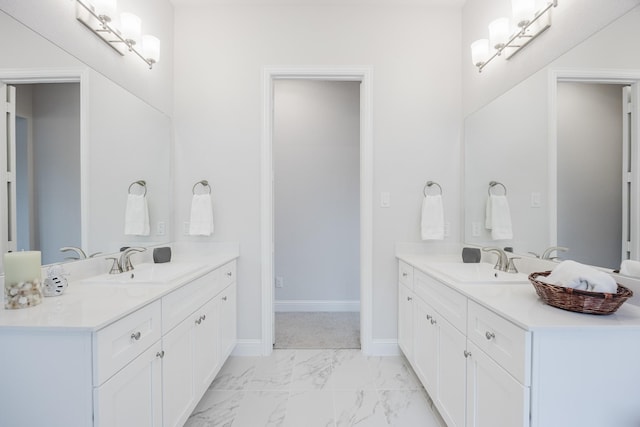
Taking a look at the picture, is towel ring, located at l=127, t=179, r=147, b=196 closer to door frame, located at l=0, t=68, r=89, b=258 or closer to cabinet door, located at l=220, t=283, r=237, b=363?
door frame, located at l=0, t=68, r=89, b=258

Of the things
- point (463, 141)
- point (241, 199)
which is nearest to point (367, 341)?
point (241, 199)

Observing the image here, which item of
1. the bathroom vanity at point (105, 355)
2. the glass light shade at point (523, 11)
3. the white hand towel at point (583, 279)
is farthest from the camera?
the glass light shade at point (523, 11)

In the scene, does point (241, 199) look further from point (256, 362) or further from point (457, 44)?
point (457, 44)

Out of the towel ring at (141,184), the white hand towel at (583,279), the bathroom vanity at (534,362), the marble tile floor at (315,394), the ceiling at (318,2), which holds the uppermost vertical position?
the ceiling at (318,2)

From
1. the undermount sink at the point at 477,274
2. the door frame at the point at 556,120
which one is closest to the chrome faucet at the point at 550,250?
the door frame at the point at 556,120

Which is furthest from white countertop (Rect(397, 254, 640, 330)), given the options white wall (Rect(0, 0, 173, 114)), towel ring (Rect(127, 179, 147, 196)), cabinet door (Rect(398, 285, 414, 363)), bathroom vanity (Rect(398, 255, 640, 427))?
white wall (Rect(0, 0, 173, 114))

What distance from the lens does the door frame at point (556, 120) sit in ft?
3.44

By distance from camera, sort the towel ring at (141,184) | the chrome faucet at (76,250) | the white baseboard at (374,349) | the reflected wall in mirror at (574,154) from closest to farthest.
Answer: the reflected wall in mirror at (574,154) → the chrome faucet at (76,250) → the towel ring at (141,184) → the white baseboard at (374,349)

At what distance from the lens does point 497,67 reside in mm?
1908

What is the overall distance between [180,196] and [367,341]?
1842 mm

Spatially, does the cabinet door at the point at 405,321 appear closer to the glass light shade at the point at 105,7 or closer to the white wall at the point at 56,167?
A: the white wall at the point at 56,167

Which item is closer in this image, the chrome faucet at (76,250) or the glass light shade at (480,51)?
the chrome faucet at (76,250)

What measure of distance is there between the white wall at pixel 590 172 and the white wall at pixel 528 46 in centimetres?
20

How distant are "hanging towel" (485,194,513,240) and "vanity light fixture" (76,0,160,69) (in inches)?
94.1
